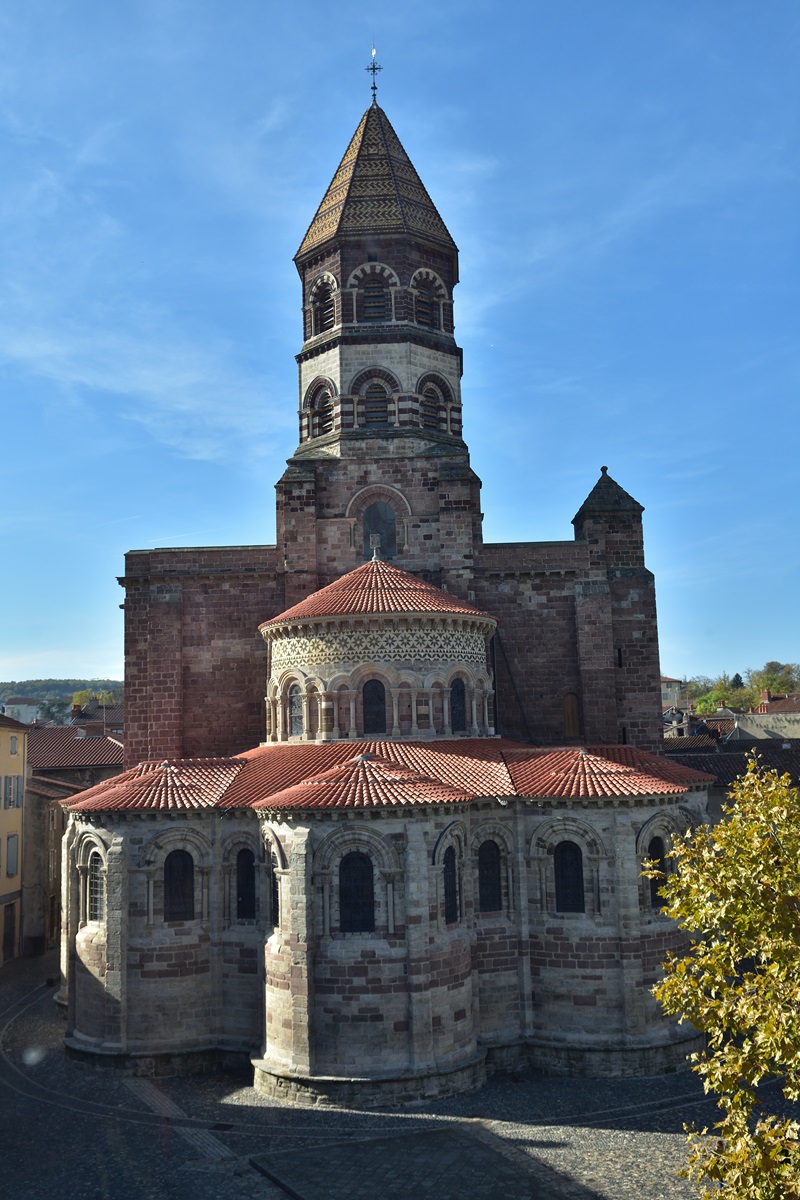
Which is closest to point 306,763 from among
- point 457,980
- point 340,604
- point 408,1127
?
point 340,604

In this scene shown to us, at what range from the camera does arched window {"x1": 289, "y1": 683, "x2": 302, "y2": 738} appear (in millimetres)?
28536

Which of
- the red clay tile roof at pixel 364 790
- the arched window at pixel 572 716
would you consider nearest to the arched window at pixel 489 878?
the red clay tile roof at pixel 364 790

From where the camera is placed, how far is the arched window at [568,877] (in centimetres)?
2470

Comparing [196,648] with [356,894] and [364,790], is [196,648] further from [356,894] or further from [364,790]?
[356,894]

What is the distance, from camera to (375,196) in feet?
124

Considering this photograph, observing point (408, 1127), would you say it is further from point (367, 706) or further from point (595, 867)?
point (367, 706)

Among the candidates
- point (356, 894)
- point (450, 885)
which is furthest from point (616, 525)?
point (356, 894)

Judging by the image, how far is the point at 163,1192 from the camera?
58.0ft

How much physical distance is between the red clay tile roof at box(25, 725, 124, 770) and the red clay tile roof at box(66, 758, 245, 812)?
2982 cm

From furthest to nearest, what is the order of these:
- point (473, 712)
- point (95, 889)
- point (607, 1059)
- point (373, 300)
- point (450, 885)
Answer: point (373, 300) < point (473, 712) < point (95, 889) < point (450, 885) < point (607, 1059)

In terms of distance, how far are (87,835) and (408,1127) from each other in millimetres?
10807

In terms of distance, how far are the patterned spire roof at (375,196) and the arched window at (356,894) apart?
946 inches

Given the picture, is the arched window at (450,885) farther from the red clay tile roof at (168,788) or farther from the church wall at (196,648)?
the church wall at (196,648)

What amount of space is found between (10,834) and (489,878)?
23101 millimetres
